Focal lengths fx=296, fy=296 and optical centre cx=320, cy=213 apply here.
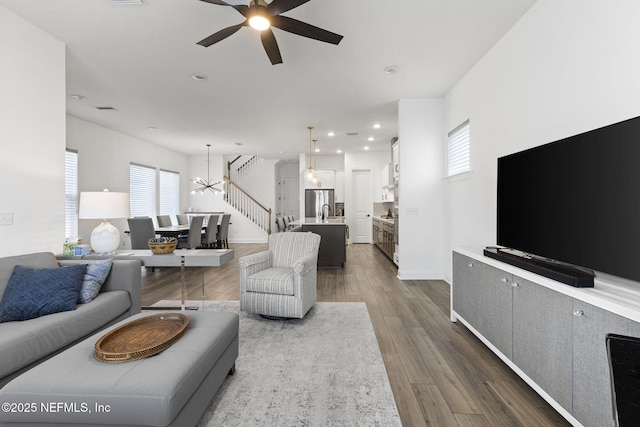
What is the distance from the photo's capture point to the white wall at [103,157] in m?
5.73

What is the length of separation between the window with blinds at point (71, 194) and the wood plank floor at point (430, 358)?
232 centimetres

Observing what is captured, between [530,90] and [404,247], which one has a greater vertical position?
[530,90]

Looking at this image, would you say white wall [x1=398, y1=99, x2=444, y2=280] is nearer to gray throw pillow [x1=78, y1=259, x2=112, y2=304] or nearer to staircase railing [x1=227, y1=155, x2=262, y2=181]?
gray throw pillow [x1=78, y1=259, x2=112, y2=304]

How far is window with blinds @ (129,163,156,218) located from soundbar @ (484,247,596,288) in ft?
25.4

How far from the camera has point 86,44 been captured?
313 centimetres

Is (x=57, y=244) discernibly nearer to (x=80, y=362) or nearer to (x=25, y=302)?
(x=25, y=302)

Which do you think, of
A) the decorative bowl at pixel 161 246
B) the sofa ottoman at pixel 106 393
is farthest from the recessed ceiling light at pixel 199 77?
the sofa ottoman at pixel 106 393

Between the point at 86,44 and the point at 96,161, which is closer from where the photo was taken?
the point at 86,44

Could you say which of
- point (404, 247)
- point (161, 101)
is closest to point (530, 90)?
point (404, 247)

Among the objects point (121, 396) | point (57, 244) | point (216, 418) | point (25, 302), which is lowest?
point (216, 418)

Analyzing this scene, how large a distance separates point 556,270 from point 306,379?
1691 millimetres

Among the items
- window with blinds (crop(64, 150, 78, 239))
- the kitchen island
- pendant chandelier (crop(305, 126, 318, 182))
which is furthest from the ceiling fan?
window with blinds (crop(64, 150, 78, 239))

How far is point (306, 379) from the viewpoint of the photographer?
2.03 meters

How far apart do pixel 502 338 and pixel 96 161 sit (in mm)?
7394
